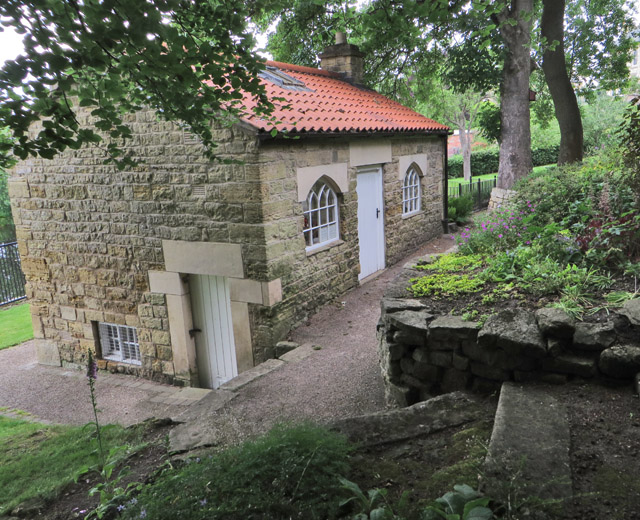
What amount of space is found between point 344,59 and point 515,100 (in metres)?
4.42

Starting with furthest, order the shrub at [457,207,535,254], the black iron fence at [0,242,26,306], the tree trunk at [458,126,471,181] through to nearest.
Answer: the tree trunk at [458,126,471,181]
the black iron fence at [0,242,26,306]
the shrub at [457,207,535,254]

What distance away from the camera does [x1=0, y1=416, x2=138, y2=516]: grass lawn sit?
14.1 ft

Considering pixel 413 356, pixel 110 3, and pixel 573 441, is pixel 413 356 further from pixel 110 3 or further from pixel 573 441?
pixel 110 3

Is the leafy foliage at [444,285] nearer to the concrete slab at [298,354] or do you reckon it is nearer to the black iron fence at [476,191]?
the concrete slab at [298,354]

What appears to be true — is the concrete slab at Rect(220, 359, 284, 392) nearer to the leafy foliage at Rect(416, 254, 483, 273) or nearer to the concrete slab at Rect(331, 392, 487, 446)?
the leafy foliage at Rect(416, 254, 483, 273)

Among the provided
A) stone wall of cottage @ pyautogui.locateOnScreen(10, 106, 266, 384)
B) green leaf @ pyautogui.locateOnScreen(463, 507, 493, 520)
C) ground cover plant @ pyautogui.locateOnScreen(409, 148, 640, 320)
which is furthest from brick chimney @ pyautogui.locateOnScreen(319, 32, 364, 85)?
green leaf @ pyautogui.locateOnScreen(463, 507, 493, 520)

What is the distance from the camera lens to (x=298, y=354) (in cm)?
704

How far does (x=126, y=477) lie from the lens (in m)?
3.76

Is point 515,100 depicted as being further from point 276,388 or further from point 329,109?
point 276,388

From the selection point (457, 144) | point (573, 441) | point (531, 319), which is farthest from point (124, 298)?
point (457, 144)

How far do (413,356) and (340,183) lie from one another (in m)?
5.05

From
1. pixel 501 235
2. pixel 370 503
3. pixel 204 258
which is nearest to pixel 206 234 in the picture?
pixel 204 258

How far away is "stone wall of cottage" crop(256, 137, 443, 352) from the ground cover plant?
2550mm

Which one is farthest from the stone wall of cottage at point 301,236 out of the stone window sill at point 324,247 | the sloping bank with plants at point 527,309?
the sloping bank with plants at point 527,309
